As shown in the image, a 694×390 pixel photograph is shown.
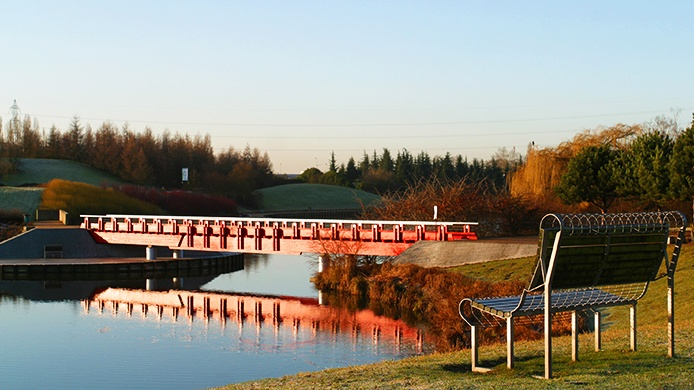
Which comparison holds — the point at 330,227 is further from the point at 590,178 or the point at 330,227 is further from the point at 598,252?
the point at 598,252

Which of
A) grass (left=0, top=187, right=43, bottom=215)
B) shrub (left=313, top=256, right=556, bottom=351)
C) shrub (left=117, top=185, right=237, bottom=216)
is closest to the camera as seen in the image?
shrub (left=313, top=256, right=556, bottom=351)

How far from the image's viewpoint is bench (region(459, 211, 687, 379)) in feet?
31.3

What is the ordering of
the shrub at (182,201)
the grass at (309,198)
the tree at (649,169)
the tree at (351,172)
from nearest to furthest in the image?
the tree at (649,169)
the shrub at (182,201)
the grass at (309,198)
the tree at (351,172)

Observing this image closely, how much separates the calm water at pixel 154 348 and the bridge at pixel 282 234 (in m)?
8.67

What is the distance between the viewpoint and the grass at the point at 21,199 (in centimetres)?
6569

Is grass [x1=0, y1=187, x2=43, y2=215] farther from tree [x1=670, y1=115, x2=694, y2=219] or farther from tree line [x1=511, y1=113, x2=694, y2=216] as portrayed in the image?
tree [x1=670, y1=115, x2=694, y2=219]

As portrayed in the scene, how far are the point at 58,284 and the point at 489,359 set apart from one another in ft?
109

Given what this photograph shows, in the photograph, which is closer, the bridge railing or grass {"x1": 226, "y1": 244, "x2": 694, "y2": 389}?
grass {"x1": 226, "y1": 244, "x2": 694, "y2": 389}

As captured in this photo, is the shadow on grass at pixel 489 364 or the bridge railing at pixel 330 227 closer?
the shadow on grass at pixel 489 364

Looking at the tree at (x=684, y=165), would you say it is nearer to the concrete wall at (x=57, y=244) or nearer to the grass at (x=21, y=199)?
the concrete wall at (x=57, y=244)

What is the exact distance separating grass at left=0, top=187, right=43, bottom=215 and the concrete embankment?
1597 inches

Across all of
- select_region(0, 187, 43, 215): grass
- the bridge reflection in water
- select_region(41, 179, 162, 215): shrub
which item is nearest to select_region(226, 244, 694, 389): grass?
the bridge reflection in water

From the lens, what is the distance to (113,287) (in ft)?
129

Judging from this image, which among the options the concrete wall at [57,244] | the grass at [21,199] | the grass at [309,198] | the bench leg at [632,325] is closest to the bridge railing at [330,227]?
the concrete wall at [57,244]
